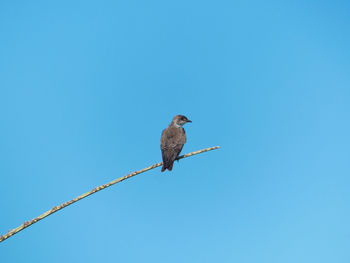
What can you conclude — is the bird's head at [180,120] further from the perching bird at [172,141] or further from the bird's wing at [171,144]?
the bird's wing at [171,144]

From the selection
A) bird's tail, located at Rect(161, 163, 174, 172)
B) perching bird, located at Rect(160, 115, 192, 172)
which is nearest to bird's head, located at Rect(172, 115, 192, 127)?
perching bird, located at Rect(160, 115, 192, 172)

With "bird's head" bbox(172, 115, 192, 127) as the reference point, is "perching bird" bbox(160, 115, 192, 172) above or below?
below

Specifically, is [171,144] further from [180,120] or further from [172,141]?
[180,120]

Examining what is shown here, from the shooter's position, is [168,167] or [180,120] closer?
[168,167]

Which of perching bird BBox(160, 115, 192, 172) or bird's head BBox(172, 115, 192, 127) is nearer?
perching bird BBox(160, 115, 192, 172)

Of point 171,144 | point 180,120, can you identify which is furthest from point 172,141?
point 180,120

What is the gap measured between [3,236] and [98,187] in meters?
0.72

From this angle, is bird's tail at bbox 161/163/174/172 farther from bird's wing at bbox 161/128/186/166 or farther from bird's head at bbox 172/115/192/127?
bird's head at bbox 172/115/192/127

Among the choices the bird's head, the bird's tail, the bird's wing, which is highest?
the bird's head

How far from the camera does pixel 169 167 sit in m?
8.97

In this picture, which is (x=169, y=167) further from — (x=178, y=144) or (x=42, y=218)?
(x=42, y=218)

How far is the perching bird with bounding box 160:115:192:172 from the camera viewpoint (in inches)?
361

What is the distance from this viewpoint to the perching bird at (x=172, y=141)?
→ 918 centimetres

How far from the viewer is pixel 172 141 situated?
9.85 meters
